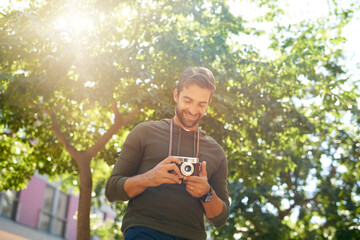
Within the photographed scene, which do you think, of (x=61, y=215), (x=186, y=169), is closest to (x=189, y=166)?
(x=186, y=169)

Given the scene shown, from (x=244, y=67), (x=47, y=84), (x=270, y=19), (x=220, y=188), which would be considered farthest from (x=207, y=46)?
(x=220, y=188)

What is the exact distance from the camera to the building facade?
67.1 feet

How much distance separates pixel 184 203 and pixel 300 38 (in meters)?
9.19

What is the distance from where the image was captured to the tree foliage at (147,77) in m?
10.4

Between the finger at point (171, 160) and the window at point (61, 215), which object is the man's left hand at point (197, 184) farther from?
the window at point (61, 215)

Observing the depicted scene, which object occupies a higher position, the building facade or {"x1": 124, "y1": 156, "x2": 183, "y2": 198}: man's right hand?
the building facade

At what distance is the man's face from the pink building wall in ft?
68.0

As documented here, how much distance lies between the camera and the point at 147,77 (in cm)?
1010

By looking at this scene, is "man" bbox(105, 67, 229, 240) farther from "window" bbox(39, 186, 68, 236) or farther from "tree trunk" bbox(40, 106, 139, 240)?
"window" bbox(39, 186, 68, 236)

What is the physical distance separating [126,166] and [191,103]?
1.95 ft

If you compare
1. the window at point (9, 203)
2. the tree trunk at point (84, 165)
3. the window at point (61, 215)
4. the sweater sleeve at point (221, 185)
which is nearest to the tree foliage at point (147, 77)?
the tree trunk at point (84, 165)

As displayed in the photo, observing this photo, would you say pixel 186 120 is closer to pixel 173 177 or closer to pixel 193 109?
pixel 193 109

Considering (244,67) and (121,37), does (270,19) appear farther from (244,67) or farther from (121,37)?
(121,37)

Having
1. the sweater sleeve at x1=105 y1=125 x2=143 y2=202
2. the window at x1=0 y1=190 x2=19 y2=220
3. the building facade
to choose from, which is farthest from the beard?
the window at x1=0 y1=190 x2=19 y2=220
